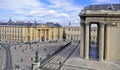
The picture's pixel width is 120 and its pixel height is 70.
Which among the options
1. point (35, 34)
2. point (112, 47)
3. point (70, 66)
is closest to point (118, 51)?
point (112, 47)

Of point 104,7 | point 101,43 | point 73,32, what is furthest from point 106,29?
point 73,32

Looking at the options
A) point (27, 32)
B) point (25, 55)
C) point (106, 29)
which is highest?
point (27, 32)

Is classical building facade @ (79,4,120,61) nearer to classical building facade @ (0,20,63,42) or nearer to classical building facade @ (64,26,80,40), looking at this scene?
classical building facade @ (0,20,63,42)

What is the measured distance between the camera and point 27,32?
451 feet

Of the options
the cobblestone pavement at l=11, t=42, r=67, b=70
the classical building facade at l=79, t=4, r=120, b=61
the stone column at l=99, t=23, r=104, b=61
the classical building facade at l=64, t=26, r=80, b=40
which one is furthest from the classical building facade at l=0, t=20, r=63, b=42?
the stone column at l=99, t=23, r=104, b=61

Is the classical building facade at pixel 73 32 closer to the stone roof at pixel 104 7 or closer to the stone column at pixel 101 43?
the stone roof at pixel 104 7

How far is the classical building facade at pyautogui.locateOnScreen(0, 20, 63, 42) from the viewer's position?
13738 centimetres

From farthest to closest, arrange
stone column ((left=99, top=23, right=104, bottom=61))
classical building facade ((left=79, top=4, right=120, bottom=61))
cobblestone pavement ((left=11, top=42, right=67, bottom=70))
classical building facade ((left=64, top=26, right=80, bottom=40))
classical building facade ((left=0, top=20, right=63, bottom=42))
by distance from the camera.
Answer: classical building facade ((left=64, top=26, right=80, bottom=40)) → classical building facade ((left=0, top=20, right=63, bottom=42)) → cobblestone pavement ((left=11, top=42, right=67, bottom=70)) → classical building facade ((left=79, top=4, right=120, bottom=61)) → stone column ((left=99, top=23, right=104, bottom=61))

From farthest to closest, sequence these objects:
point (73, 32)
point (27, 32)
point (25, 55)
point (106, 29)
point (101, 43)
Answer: point (73, 32), point (27, 32), point (25, 55), point (106, 29), point (101, 43)

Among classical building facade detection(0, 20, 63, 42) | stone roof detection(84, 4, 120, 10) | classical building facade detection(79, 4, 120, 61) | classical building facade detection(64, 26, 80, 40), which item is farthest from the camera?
classical building facade detection(64, 26, 80, 40)

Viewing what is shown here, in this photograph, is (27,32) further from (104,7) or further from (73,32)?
(104,7)

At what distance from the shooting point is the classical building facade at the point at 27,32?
137 m

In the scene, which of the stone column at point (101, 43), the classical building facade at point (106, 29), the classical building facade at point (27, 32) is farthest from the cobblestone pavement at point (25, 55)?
the classical building facade at point (27, 32)

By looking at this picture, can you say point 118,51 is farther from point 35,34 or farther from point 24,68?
point 35,34
